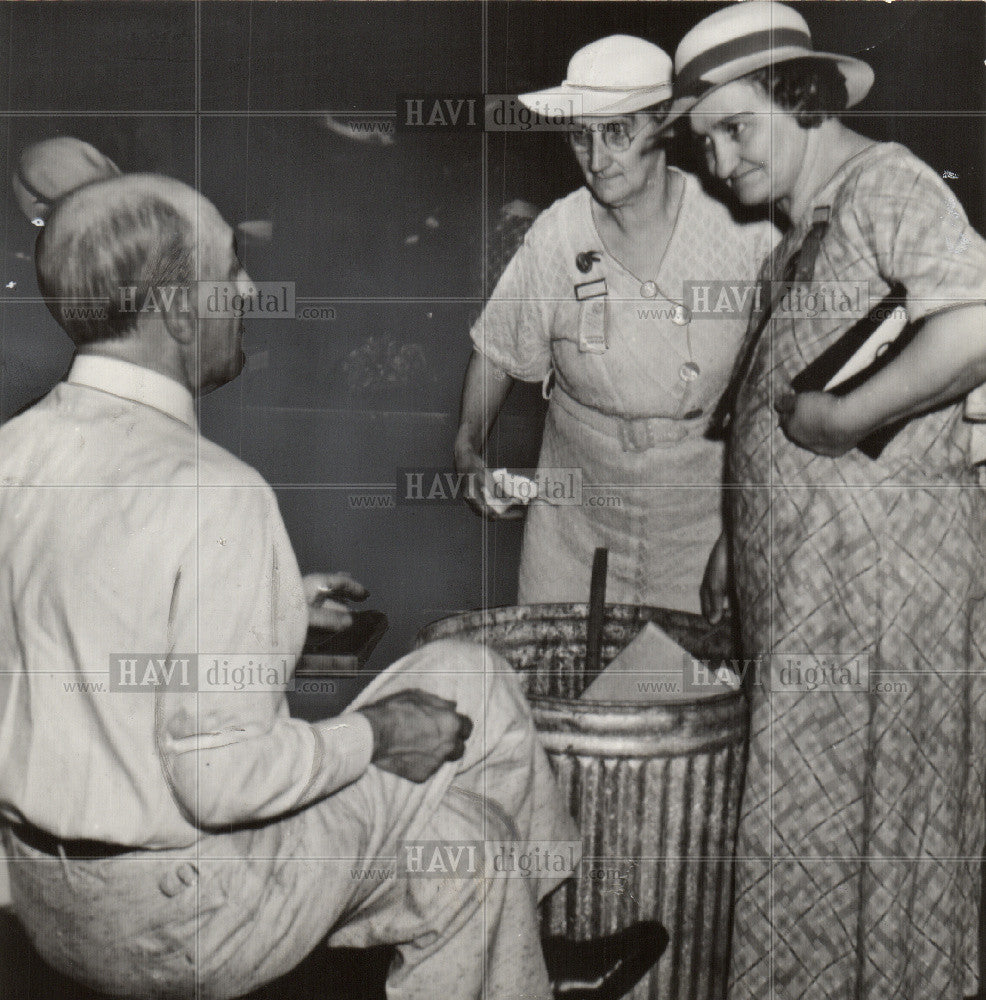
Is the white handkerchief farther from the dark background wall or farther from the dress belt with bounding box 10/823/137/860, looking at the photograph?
the dark background wall

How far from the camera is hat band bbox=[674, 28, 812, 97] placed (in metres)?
1.75

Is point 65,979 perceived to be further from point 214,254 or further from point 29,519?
point 214,254

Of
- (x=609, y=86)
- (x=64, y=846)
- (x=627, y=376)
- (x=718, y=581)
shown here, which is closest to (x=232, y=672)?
(x=64, y=846)

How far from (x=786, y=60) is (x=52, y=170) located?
5.38 feet

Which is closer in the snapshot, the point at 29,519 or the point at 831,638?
the point at 29,519

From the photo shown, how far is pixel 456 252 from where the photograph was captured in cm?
402

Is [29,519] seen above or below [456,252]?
below

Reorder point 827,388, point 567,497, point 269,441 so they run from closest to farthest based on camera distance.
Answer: point 827,388, point 567,497, point 269,441

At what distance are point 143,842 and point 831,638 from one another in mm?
1120

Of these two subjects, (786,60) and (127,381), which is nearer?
→ (127,381)

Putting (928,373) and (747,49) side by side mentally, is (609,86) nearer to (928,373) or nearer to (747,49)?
(747,49)

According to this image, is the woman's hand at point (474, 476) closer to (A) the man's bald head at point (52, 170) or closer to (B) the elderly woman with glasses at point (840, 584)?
(B) the elderly woman with glasses at point (840, 584)

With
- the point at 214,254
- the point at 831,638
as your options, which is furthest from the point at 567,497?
the point at 214,254

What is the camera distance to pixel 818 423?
1.65 m
